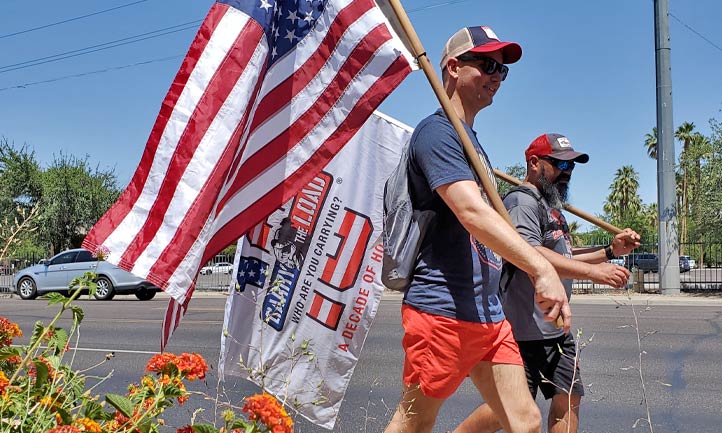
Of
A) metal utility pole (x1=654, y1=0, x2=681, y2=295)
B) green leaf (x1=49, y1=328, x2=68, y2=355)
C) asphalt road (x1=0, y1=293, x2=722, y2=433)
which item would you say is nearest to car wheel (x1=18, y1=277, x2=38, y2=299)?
asphalt road (x1=0, y1=293, x2=722, y2=433)

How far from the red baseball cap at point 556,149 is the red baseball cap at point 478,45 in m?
0.91

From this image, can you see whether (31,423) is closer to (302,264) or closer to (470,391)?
(302,264)

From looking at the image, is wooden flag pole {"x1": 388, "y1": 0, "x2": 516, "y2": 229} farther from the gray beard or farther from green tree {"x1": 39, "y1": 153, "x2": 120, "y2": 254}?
green tree {"x1": 39, "y1": 153, "x2": 120, "y2": 254}

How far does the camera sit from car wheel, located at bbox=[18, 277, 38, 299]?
889 inches

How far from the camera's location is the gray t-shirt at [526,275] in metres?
3.51

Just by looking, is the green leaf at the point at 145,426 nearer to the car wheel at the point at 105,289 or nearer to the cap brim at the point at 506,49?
the cap brim at the point at 506,49

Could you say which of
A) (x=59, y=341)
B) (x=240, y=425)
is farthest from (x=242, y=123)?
(x=240, y=425)

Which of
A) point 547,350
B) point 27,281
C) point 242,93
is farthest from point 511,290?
point 27,281

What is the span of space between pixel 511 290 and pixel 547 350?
0.34 metres

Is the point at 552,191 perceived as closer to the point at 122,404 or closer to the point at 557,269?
the point at 557,269

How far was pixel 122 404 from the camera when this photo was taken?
2002 millimetres

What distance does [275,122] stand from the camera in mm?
3027

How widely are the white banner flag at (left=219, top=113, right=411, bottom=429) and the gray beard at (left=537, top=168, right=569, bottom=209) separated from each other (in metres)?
0.84

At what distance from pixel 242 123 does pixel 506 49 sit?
1.06 m
